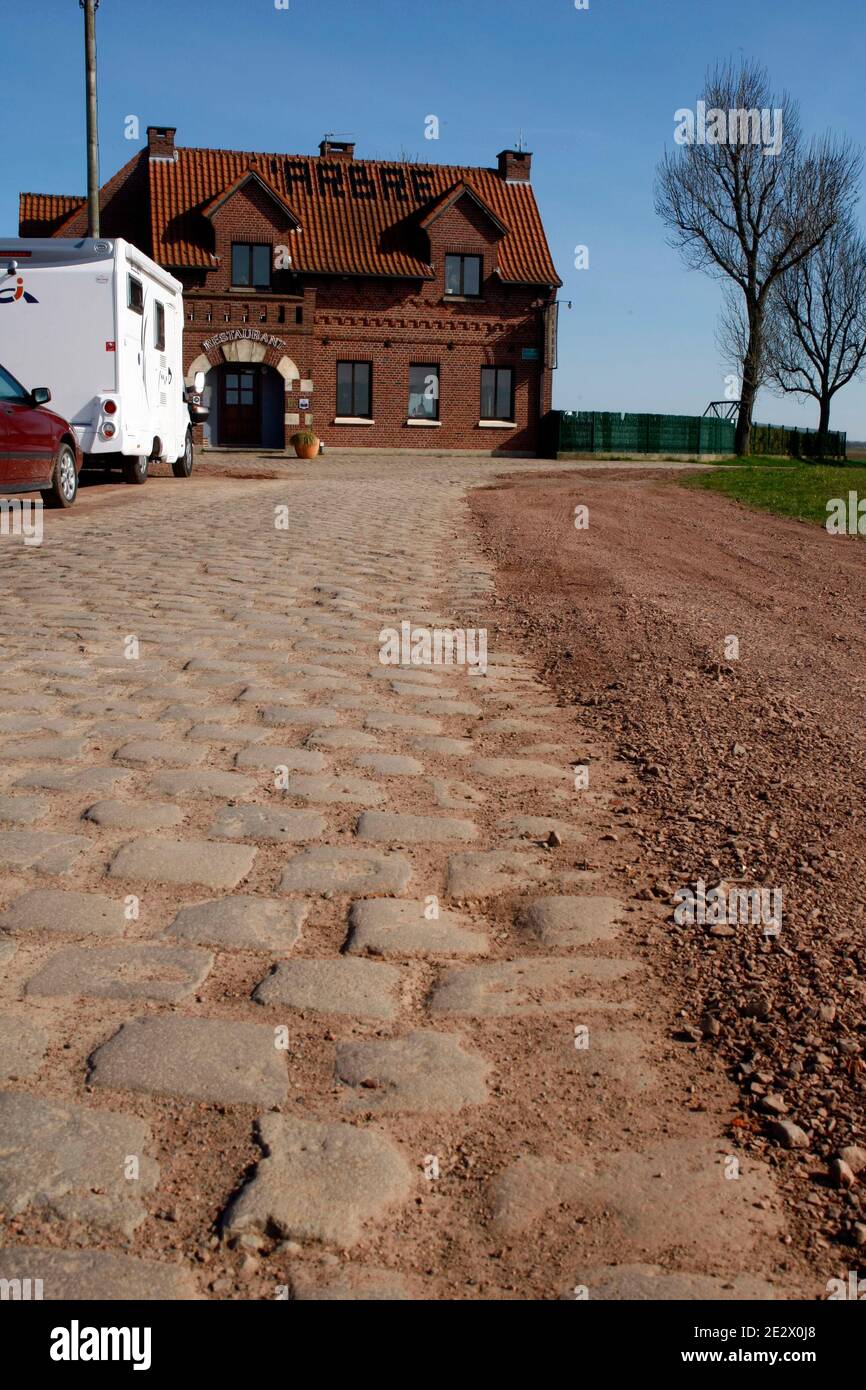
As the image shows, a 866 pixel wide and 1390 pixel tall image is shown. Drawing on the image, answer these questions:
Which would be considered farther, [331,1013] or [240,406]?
[240,406]

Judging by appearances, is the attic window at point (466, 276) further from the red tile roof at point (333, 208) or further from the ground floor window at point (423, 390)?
the ground floor window at point (423, 390)

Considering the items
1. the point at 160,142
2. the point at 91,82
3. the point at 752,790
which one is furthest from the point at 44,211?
the point at 752,790

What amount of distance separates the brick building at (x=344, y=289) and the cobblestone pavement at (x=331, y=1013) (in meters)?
34.9

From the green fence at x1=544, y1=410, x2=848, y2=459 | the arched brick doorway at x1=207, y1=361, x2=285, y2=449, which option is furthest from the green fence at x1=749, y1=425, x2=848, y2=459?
the arched brick doorway at x1=207, y1=361, x2=285, y2=449

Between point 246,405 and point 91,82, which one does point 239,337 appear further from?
point 91,82

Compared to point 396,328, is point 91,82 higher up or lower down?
higher up

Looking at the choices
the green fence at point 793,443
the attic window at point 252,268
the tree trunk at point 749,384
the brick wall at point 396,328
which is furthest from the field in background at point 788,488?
the green fence at point 793,443

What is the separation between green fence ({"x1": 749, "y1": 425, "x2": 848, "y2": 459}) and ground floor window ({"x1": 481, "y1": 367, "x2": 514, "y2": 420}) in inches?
683

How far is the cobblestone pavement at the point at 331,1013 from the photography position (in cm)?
244

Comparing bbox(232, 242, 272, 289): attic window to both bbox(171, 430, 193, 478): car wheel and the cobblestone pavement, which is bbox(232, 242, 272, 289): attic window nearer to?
bbox(171, 430, 193, 478): car wheel

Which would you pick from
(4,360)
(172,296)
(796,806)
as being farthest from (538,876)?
(172,296)

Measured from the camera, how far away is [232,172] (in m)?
41.8

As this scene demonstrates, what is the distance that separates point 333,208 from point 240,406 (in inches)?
293

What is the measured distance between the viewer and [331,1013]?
132 inches
